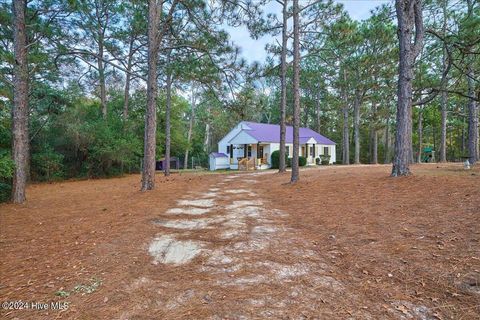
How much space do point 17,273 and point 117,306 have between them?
161 centimetres

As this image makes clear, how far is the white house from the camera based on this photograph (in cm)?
2275

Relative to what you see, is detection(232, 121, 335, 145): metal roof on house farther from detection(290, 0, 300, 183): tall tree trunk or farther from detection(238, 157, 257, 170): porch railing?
detection(290, 0, 300, 183): tall tree trunk

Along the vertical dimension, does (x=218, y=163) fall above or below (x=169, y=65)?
below

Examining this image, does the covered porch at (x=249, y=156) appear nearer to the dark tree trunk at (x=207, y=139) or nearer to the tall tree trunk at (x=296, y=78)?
the tall tree trunk at (x=296, y=78)

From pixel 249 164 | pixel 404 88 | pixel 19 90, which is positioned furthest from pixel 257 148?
pixel 19 90

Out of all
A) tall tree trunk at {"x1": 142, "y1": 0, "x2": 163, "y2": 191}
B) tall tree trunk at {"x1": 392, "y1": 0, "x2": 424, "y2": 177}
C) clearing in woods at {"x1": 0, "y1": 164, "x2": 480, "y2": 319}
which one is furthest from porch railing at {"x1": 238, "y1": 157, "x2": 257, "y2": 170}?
clearing in woods at {"x1": 0, "y1": 164, "x2": 480, "y2": 319}

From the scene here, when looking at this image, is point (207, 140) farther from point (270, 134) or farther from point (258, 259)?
point (258, 259)

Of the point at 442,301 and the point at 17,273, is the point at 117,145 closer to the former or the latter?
the point at 17,273

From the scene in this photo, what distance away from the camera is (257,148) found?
23734mm

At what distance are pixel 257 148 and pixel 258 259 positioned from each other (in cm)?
2066

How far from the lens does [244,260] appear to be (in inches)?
127

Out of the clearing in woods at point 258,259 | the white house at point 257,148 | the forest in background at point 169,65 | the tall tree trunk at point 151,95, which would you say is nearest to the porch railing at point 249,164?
the white house at point 257,148

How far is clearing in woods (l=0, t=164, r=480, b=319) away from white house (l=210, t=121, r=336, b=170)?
16.4 metres

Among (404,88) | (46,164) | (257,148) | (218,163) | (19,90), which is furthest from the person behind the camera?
(218,163)
